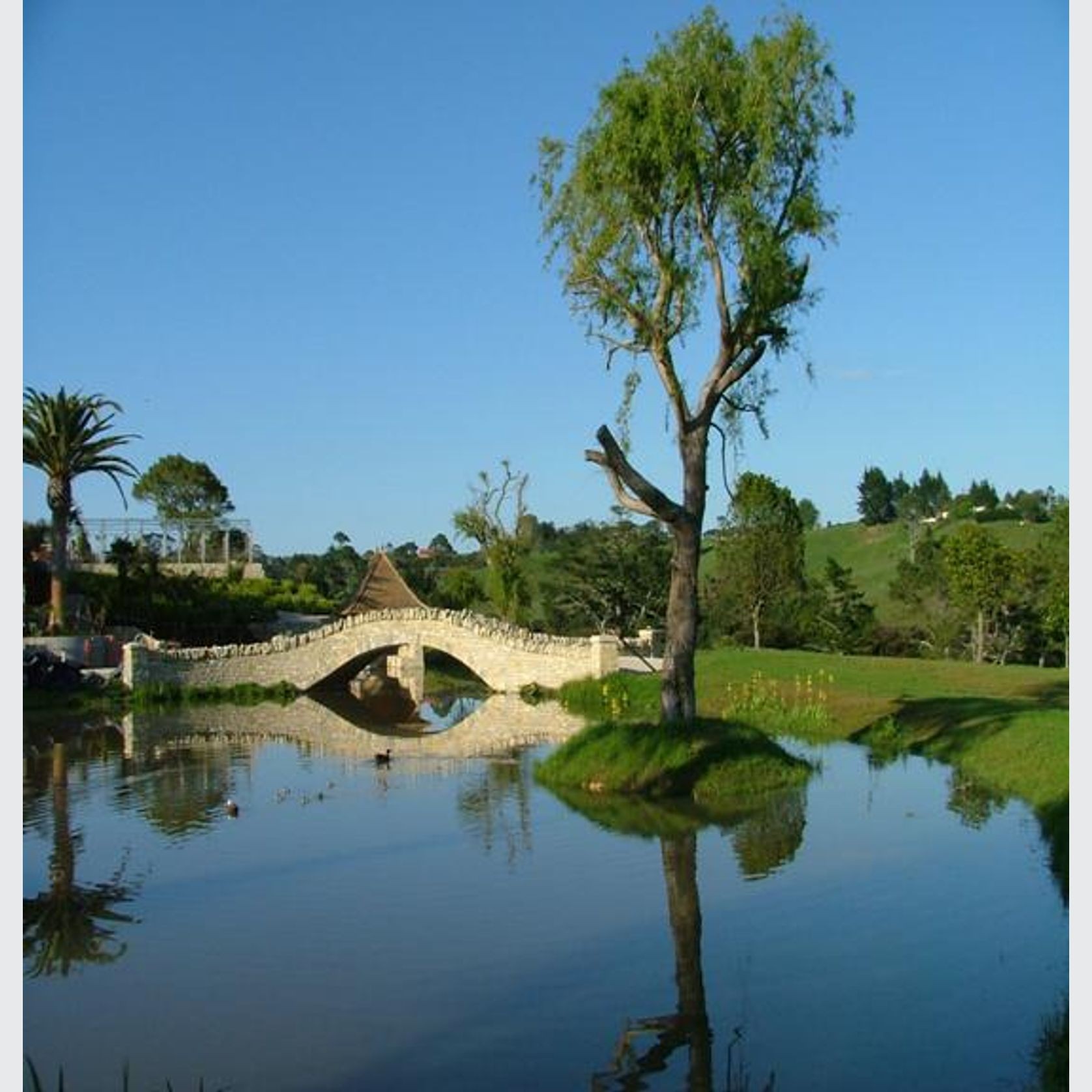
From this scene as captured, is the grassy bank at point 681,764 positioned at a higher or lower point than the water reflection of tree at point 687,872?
higher

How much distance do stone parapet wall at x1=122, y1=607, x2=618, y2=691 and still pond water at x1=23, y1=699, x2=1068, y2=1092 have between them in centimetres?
1711

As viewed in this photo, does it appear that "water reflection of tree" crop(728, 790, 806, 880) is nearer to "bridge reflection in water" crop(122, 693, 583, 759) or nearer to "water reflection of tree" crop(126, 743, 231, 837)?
"water reflection of tree" crop(126, 743, 231, 837)

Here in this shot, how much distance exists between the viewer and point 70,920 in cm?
1285

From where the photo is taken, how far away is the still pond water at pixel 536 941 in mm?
8789

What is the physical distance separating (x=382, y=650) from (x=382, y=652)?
671 mm

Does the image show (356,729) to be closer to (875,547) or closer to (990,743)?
(990,743)

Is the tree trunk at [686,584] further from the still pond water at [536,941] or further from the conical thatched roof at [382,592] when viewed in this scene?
the conical thatched roof at [382,592]

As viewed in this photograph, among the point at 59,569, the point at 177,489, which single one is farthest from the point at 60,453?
the point at 177,489

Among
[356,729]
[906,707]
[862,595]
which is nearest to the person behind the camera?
[906,707]

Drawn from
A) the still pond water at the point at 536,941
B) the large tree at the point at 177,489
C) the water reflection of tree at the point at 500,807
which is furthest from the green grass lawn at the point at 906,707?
the large tree at the point at 177,489

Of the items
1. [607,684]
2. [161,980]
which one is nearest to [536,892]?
[161,980]

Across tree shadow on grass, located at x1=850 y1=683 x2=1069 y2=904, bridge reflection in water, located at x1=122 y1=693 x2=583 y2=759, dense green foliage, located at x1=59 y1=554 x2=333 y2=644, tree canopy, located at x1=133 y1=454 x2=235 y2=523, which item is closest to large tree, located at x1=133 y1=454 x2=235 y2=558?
tree canopy, located at x1=133 y1=454 x2=235 y2=523

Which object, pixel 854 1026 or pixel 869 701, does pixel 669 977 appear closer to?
pixel 854 1026

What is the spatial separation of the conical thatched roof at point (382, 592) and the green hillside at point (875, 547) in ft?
68.2
